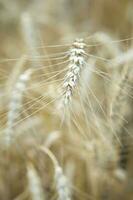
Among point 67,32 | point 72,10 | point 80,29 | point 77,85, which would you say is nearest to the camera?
point 77,85

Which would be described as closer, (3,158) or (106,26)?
(3,158)

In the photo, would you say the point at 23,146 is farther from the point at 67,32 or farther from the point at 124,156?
the point at 67,32

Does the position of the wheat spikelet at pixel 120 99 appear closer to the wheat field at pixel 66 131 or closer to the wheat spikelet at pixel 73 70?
the wheat field at pixel 66 131

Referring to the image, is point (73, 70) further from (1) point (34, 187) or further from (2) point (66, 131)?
(2) point (66, 131)

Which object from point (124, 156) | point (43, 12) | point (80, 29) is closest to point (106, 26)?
point (80, 29)

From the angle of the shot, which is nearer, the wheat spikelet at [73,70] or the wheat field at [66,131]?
the wheat spikelet at [73,70]

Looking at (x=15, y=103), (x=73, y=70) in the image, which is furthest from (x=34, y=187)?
(x=73, y=70)

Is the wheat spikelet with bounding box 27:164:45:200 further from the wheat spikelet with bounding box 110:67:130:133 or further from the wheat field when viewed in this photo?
the wheat spikelet with bounding box 110:67:130:133

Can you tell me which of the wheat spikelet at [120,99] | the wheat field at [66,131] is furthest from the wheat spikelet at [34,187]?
the wheat spikelet at [120,99]

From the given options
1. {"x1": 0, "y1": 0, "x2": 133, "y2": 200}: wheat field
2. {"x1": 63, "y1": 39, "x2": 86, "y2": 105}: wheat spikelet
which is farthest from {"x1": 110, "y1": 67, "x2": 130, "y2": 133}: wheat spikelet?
{"x1": 63, "y1": 39, "x2": 86, "y2": 105}: wheat spikelet
